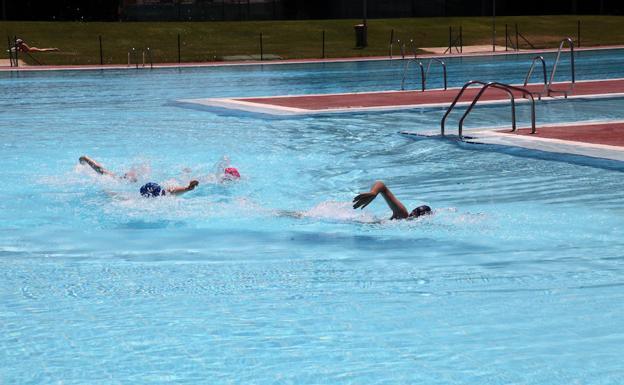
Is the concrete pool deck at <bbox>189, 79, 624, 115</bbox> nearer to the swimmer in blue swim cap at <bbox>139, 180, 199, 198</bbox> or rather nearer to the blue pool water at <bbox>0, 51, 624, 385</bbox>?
the blue pool water at <bbox>0, 51, 624, 385</bbox>

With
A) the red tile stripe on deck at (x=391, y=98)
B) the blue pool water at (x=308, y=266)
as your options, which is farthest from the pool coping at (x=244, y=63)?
the blue pool water at (x=308, y=266)

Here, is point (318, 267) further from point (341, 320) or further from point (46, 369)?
point (46, 369)

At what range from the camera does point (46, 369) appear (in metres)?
6.73

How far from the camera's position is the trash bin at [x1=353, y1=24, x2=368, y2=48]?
5341 centimetres

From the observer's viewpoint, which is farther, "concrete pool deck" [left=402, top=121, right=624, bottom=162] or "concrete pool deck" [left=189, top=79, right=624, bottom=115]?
"concrete pool deck" [left=189, top=79, right=624, bottom=115]

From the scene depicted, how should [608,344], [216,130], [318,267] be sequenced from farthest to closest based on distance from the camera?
[216,130] < [318,267] < [608,344]

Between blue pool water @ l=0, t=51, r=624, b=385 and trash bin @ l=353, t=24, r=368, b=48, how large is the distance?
3522 centimetres

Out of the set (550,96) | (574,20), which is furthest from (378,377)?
(574,20)

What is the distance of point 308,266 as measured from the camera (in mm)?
9430

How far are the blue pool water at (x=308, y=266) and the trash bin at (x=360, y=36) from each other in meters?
35.2

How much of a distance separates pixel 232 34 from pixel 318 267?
4727cm

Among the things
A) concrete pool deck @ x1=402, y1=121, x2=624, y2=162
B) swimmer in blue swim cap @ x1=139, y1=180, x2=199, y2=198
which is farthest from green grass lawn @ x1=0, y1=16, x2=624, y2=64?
swimmer in blue swim cap @ x1=139, y1=180, x2=199, y2=198

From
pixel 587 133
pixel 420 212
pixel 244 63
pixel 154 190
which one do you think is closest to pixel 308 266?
pixel 420 212

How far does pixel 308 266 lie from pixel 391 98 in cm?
1642
